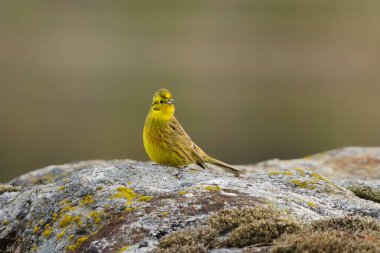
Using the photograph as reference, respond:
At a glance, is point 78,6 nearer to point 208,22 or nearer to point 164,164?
point 208,22

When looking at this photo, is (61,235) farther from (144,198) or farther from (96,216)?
(144,198)

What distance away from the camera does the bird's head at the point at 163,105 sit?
12219mm

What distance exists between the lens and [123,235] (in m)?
8.45

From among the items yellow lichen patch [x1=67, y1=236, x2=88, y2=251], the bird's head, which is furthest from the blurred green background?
yellow lichen patch [x1=67, y1=236, x2=88, y2=251]

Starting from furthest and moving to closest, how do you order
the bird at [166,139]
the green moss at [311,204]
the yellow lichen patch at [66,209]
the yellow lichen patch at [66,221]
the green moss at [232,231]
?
the bird at [166,139]
the green moss at [311,204]
the yellow lichen patch at [66,209]
the yellow lichen patch at [66,221]
the green moss at [232,231]

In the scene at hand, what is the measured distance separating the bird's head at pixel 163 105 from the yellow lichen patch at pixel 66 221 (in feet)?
11.1

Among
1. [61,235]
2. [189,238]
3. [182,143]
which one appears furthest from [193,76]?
[189,238]

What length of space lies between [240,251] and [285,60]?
104m

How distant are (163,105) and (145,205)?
338cm

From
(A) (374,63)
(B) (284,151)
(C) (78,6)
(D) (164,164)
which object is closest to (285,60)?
(A) (374,63)

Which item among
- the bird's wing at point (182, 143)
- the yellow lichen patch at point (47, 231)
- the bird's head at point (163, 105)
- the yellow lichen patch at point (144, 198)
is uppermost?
the bird's head at point (163, 105)

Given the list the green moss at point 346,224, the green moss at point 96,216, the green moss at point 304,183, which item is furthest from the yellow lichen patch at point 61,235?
the green moss at point 304,183

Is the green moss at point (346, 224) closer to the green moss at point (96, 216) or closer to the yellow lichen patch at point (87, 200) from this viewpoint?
the green moss at point (96, 216)

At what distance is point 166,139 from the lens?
39.2 feet
